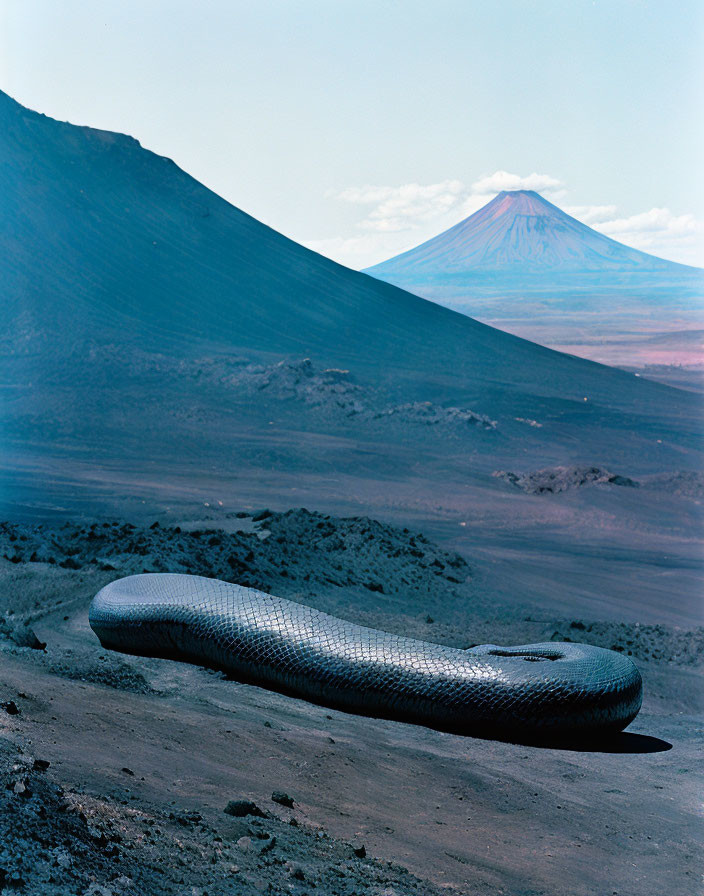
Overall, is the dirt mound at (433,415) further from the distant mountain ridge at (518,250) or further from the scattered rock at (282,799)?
the scattered rock at (282,799)

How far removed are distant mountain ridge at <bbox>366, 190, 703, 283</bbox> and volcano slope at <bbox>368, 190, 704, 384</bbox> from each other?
1 centimetres

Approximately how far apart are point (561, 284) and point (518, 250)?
63 cm

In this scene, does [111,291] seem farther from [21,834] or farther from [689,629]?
[21,834]

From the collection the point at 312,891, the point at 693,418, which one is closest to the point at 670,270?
the point at 693,418

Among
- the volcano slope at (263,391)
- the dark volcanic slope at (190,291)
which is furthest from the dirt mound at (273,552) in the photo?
the dark volcanic slope at (190,291)

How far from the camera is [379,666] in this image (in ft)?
11.1

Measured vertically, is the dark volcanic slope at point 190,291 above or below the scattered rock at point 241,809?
above

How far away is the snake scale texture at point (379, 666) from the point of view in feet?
10.7

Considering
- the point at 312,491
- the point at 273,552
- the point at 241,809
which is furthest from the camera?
the point at 312,491

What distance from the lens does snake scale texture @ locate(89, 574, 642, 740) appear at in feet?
Answer: 10.7

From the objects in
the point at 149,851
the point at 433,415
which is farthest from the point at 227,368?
the point at 149,851

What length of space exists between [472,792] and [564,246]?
23.9ft

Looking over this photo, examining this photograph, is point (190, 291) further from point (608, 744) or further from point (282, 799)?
point (282, 799)

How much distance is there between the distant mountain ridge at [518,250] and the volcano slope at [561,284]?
1cm
